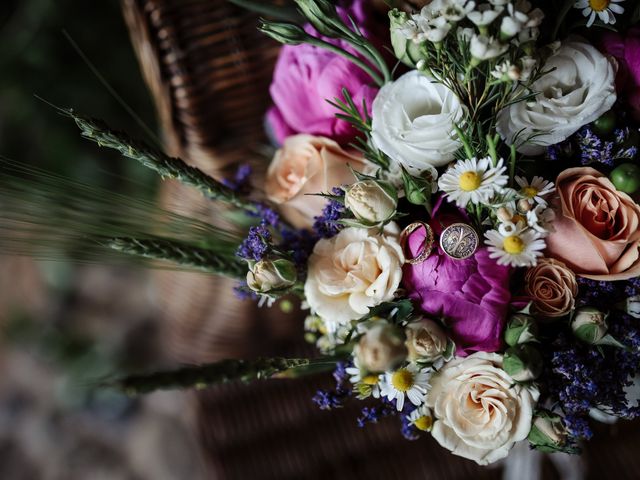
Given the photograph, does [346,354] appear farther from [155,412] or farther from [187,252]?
[155,412]

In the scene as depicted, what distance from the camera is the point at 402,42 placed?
52 cm

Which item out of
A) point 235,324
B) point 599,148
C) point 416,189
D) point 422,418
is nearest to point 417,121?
point 416,189

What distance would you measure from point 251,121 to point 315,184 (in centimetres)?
27

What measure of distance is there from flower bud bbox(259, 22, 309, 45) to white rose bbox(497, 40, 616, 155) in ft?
0.64

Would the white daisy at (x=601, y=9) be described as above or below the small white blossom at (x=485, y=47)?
above

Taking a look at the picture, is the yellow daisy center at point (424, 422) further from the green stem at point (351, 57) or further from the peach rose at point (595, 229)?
the green stem at point (351, 57)

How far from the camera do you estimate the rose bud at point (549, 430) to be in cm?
52

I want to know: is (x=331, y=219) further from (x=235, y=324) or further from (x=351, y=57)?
(x=235, y=324)

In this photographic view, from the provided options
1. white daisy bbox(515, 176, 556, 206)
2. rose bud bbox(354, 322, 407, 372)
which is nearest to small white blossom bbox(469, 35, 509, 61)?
white daisy bbox(515, 176, 556, 206)

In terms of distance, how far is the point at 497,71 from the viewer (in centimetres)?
47

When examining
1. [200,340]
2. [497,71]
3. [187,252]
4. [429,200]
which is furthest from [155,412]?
[497,71]

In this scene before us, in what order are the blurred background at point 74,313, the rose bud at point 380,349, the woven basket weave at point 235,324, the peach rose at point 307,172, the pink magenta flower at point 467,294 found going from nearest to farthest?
1. the rose bud at point 380,349
2. the pink magenta flower at point 467,294
3. the peach rose at point 307,172
4. the woven basket weave at point 235,324
5. the blurred background at point 74,313

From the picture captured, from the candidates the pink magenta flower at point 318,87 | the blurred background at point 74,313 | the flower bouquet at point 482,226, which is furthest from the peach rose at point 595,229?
the blurred background at point 74,313

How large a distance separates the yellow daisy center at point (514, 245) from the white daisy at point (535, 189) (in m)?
0.04
